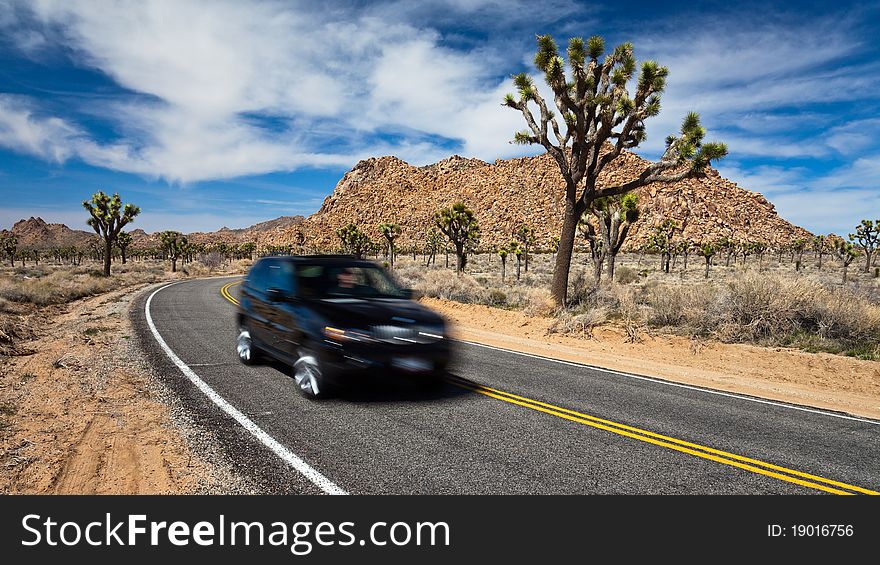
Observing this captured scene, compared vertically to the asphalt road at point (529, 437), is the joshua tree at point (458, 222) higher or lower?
higher

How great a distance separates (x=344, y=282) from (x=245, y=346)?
2.56 m

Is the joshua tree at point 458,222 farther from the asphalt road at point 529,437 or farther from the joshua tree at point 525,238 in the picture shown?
the asphalt road at point 529,437

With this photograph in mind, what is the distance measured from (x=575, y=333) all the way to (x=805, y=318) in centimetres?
536

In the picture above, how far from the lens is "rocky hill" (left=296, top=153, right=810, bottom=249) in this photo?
121 meters

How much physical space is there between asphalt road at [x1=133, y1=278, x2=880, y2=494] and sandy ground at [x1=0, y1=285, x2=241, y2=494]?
0.45 meters

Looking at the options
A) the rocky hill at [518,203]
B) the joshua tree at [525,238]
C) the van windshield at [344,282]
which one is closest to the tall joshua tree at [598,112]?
the van windshield at [344,282]

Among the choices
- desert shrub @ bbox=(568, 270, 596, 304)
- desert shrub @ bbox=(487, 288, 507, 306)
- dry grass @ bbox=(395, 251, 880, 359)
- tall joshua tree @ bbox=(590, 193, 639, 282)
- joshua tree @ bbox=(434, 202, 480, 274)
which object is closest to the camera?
dry grass @ bbox=(395, 251, 880, 359)

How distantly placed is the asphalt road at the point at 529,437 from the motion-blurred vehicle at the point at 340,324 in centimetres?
41

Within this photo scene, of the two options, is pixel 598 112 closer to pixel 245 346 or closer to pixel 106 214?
pixel 245 346

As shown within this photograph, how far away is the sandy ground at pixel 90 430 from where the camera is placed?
13.1 feet

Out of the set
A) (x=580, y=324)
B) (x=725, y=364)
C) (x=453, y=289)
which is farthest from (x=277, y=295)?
(x=453, y=289)

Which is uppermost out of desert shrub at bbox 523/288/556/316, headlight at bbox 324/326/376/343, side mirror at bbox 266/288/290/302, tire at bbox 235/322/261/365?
side mirror at bbox 266/288/290/302

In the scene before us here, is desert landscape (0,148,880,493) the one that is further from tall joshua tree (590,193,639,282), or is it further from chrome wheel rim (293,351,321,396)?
tall joshua tree (590,193,639,282)

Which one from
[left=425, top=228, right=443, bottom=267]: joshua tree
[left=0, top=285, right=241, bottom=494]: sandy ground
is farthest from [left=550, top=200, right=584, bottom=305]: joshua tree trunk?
[left=425, top=228, right=443, bottom=267]: joshua tree
